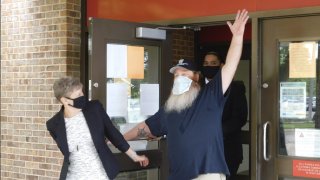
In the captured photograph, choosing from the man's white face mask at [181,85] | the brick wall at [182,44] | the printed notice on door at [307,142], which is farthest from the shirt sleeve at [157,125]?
the brick wall at [182,44]

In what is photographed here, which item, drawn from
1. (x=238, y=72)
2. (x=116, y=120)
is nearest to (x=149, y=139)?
(x=116, y=120)

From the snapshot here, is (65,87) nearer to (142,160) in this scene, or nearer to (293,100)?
(142,160)

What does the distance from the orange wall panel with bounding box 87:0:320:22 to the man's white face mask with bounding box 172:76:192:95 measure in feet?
3.23

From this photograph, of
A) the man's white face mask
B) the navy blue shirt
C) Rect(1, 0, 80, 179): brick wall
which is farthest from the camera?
Rect(1, 0, 80, 179): brick wall

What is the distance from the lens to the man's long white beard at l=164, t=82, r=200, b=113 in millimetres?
4293

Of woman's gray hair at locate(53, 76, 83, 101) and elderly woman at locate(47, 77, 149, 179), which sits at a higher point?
woman's gray hair at locate(53, 76, 83, 101)

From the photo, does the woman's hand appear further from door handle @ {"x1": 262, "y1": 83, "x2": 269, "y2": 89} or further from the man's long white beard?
door handle @ {"x1": 262, "y1": 83, "x2": 269, "y2": 89}

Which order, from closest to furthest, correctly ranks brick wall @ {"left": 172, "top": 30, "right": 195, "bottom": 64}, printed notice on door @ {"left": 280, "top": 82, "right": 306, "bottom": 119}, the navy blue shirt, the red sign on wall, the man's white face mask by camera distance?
the navy blue shirt, the man's white face mask, the red sign on wall, printed notice on door @ {"left": 280, "top": 82, "right": 306, "bottom": 119}, brick wall @ {"left": 172, "top": 30, "right": 195, "bottom": 64}


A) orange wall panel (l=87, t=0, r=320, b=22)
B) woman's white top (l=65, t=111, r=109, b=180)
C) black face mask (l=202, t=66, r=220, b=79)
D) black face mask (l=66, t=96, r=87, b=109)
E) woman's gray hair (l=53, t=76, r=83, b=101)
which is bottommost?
woman's white top (l=65, t=111, r=109, b=180)

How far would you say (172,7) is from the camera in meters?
5.46

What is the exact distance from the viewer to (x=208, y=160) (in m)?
4.15

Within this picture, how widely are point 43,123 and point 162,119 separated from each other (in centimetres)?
198

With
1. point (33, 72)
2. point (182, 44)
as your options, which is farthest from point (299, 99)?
point (33, 72)

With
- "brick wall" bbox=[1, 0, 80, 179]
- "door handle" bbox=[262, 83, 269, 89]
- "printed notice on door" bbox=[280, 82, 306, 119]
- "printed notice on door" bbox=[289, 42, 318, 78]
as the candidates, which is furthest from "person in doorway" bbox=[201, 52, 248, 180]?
"brick wall" bbox=[1, 0, 80, 179]
